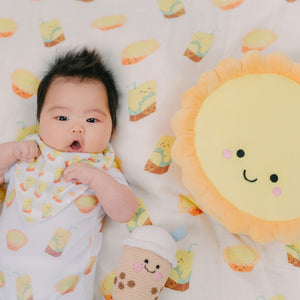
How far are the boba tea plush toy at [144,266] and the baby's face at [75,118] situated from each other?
1.13 ft

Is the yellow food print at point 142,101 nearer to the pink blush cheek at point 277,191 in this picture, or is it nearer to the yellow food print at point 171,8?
the yellow food print at point 171,8

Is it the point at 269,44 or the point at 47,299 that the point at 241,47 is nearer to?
the point at 269,44

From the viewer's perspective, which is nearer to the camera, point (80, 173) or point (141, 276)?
point (141, 276)

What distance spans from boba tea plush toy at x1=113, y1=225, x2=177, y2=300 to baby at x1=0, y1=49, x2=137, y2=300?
13 cm

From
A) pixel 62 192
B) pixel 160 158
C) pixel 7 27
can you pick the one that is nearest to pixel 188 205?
pixel 160 158

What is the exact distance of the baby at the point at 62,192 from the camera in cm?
117

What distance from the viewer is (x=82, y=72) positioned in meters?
1.31

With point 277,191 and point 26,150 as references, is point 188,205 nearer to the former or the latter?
point 277,191

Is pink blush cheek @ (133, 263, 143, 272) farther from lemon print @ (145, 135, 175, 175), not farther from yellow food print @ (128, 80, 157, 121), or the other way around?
yellow food print @ (128, 80, 157, 121)

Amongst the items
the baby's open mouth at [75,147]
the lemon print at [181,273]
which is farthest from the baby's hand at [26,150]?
the lemon print at [181,273]

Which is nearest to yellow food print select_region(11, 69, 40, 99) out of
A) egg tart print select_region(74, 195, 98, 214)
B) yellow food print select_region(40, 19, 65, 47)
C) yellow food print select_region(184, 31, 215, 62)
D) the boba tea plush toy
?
yellow food print select_region(40, 19, 65, 47)

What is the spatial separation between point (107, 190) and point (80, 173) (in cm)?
10

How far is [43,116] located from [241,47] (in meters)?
0.72

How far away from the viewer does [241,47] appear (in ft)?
4.55
